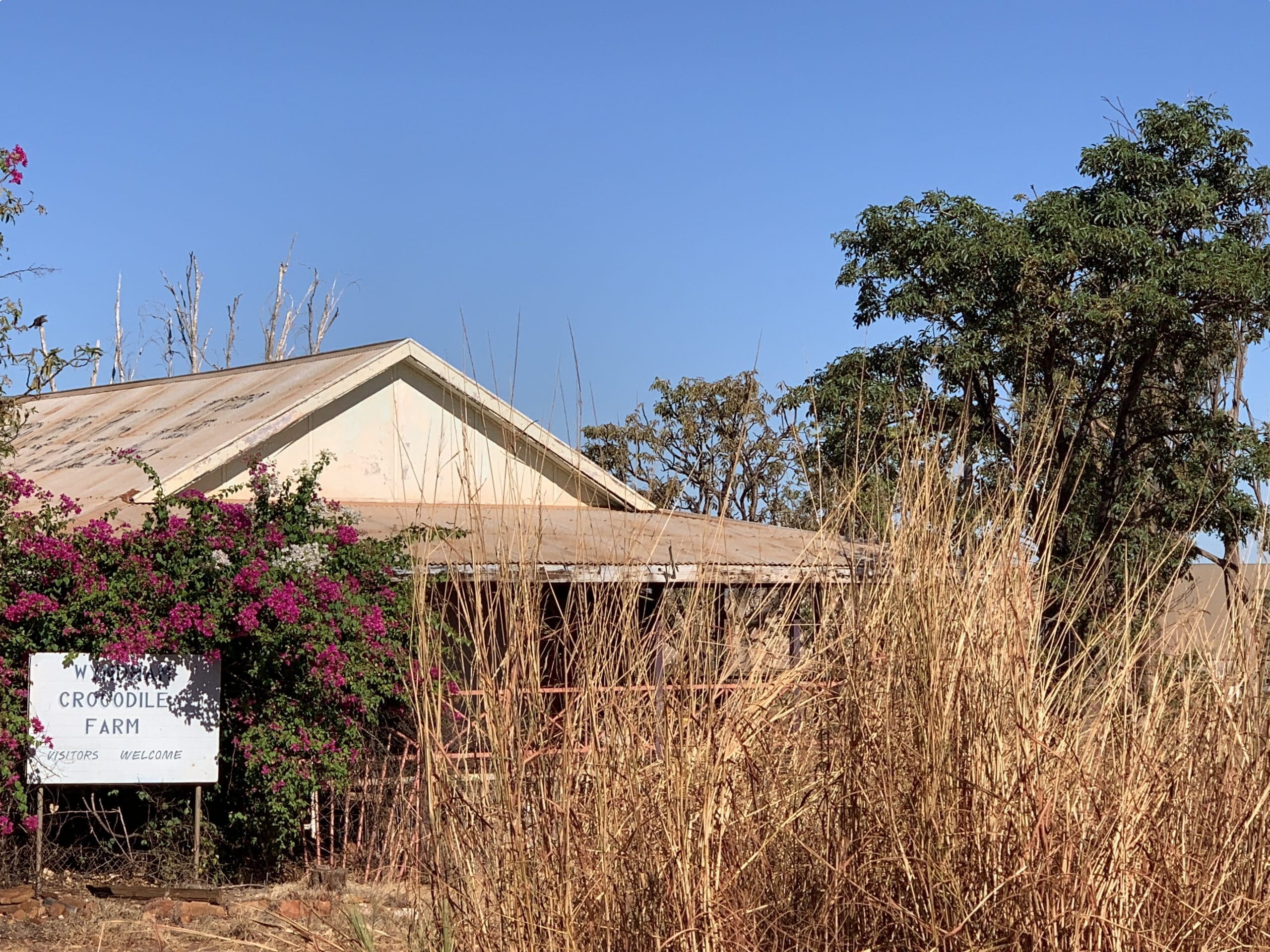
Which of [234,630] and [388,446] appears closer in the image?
[234,630]

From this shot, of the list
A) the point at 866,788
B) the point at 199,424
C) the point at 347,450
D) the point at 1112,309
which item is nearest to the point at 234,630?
the point at 347,450

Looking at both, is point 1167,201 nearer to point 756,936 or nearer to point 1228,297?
point 1228,297

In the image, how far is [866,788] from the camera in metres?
3.34

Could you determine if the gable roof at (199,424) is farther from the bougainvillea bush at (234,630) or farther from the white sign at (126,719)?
the white sign at (126,719)

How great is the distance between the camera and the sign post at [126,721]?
788cm

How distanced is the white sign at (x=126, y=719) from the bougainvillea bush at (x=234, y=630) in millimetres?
100

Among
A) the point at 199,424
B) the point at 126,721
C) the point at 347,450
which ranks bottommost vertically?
the point at 126,721

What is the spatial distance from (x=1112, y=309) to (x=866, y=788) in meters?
11.4

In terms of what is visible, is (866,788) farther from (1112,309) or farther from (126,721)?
(1112,309)

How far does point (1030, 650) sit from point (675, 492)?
40.6 inches

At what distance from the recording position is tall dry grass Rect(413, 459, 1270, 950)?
3.16 metres

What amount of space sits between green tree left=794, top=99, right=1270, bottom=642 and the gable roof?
3.82 m

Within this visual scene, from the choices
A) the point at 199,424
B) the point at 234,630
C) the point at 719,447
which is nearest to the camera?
the point at 234,630

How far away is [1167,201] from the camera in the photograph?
1467cm
